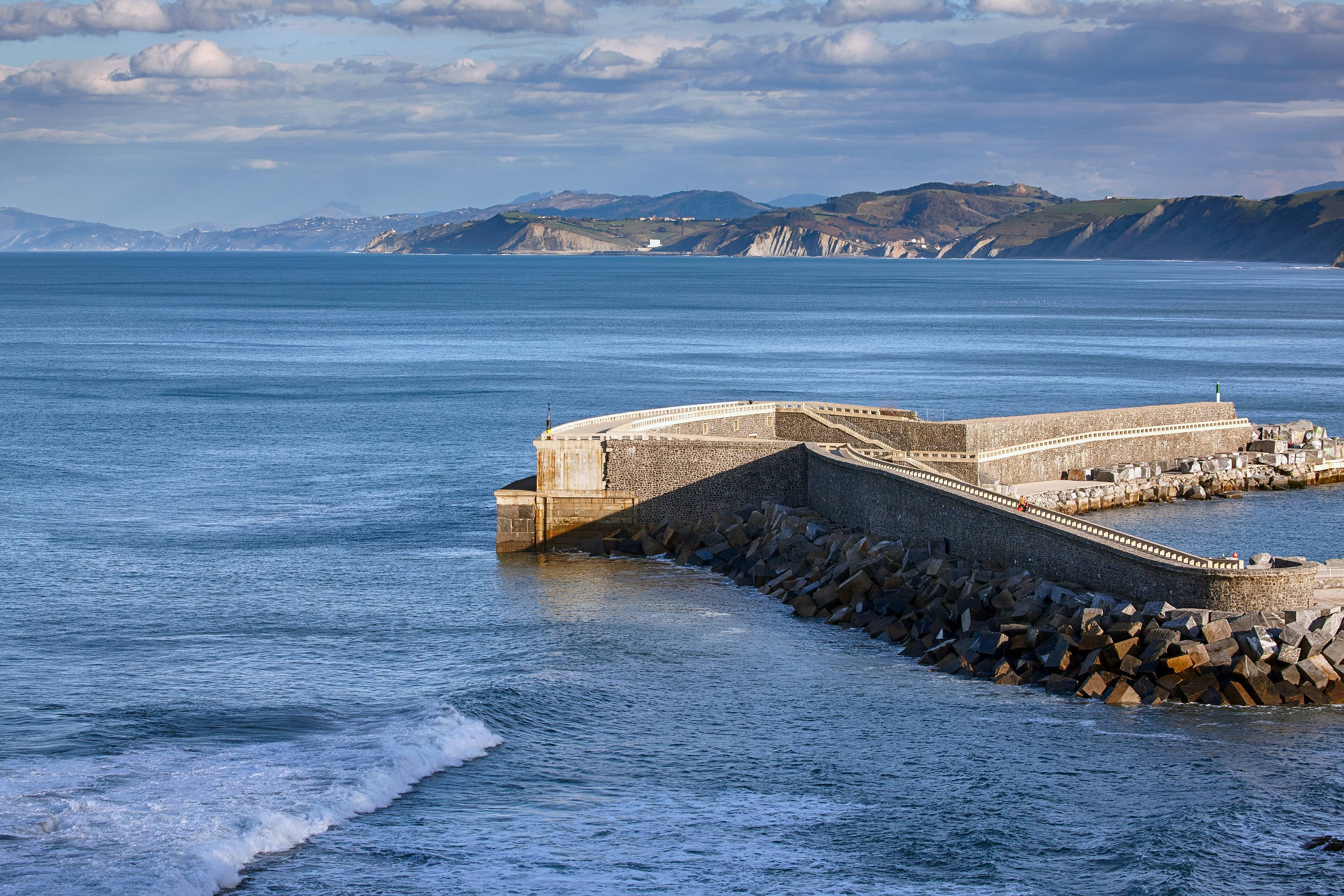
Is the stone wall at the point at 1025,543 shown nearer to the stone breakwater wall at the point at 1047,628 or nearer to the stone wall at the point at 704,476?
the stone breakwater wall at the point at 1047,628

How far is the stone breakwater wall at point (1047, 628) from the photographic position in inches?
966

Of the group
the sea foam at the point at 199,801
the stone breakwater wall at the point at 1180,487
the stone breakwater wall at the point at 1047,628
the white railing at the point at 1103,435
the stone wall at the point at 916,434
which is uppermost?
the stone wall at the point at 916,434

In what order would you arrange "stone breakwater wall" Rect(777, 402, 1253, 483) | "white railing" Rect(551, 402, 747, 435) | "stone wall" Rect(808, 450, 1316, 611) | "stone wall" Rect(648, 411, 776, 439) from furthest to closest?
"stone breakwater wall" Rect(777, 402, 1253, 483)
"stone wall" Rect(648, 411, 776, 439)
"white railing" Rect(551, 402, 747, 435)
"stone wall" Rect(808, 450, 1316, 611)

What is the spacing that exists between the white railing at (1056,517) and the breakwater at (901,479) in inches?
2.2

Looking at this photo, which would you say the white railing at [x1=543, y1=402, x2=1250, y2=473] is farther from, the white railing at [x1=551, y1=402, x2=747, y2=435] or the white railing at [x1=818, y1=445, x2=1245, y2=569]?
the white railing at [x1=818, y1=445, x2=1245, y2=569]

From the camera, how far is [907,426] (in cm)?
4434

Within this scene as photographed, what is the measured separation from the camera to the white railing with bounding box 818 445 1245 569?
26.3 meters

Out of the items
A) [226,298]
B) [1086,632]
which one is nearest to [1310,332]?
[1086,632]

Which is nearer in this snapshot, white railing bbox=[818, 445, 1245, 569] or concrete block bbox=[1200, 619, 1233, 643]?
concrete block bbox=[1200, 619, 1233, 643]

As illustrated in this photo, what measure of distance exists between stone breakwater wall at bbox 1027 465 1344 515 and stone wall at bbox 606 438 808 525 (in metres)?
7.57

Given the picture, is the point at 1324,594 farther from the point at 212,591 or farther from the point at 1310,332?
the point at 1310,332

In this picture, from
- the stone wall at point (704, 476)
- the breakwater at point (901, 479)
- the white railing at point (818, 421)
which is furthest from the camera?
the white railing at point (818, 421)

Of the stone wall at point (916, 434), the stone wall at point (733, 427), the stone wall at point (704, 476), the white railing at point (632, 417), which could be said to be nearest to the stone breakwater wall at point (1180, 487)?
the stone wall at point (916, 434)

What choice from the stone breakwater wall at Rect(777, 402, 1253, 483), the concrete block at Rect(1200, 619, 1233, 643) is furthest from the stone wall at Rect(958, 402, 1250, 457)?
the concrete block at Rect(1200, 619, 1233, 643)
